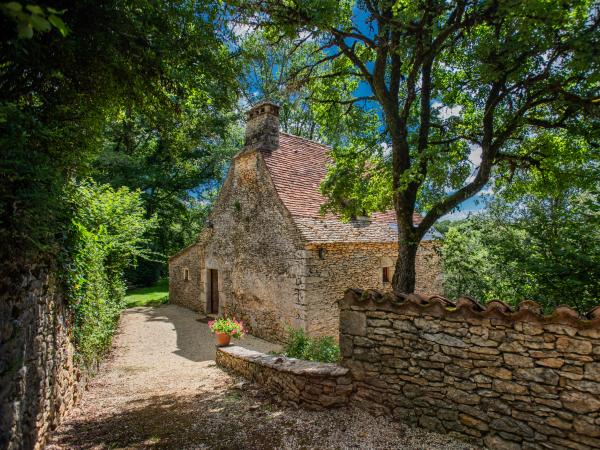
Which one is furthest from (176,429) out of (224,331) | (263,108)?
(263,108)

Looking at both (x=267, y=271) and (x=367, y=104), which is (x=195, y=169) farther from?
(x=367, y=104)

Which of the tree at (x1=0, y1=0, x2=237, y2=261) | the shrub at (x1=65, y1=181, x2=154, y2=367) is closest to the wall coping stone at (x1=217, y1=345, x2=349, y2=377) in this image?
the shrub at (x1=65, y1=181, x2=154, y2=367)

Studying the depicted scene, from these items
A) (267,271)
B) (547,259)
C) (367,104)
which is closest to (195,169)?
(267,271)

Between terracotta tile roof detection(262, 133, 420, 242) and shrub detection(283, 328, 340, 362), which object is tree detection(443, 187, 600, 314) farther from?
terracotta tile roof detection(262, 133, 420, 242)

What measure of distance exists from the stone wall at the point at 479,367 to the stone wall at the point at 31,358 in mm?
3775

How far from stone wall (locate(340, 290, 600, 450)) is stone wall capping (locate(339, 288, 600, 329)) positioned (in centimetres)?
1

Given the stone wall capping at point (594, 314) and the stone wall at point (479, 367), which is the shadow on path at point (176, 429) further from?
the stone wall capping at point (594, 314)

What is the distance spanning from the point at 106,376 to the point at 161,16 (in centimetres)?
700

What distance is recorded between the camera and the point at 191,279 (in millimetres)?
15055

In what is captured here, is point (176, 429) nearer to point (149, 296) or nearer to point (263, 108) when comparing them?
point (263, 108)

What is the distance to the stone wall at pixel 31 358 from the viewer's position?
280 centimetres

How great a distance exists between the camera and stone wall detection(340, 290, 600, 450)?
3201 millimetres

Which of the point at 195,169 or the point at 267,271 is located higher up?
the point at 195,169

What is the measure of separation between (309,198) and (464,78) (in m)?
5.66
